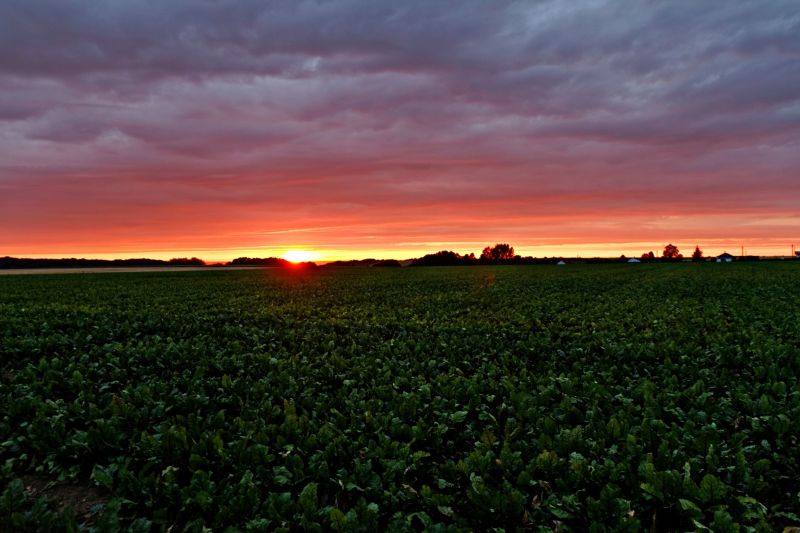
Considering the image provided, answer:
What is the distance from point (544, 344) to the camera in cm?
1205

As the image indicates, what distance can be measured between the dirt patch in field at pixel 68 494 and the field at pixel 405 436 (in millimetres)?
20

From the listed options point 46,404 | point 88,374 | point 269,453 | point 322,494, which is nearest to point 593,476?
point 322,494

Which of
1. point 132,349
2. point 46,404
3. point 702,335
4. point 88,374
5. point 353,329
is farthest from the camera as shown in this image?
point 353,329

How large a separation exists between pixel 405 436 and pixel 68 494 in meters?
3.70

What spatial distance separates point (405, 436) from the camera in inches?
245

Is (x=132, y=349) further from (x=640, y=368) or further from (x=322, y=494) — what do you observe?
(x=640, y=368)

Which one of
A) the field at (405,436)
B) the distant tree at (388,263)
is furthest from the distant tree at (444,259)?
the field at (405,436)

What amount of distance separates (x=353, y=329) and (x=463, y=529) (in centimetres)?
1078

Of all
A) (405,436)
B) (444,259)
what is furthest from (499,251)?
(405,436)

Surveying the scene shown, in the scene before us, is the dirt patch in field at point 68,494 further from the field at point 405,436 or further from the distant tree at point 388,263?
the distant tree at point 388,263

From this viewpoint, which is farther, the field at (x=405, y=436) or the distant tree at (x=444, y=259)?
the distant tree at (x=444, y=259)

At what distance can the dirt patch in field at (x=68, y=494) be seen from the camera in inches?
204

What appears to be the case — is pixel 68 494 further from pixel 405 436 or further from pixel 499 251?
pixel 499 251

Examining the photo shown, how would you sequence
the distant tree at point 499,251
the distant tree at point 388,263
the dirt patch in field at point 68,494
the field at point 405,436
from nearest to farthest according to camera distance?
the field at point 405,436
the dirt patch in field at point 68,494
the distant tree at point 388,263
the distant tree at point 499,251
